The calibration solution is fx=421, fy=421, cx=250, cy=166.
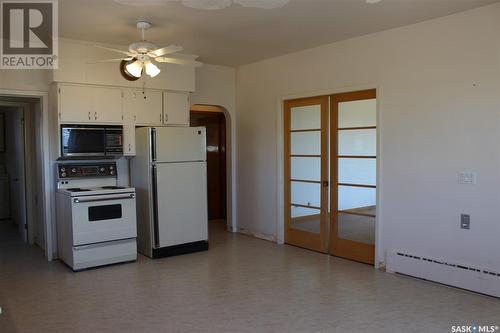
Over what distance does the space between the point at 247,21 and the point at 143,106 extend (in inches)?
76.8

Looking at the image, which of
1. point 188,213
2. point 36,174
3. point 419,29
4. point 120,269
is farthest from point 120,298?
point 419,29

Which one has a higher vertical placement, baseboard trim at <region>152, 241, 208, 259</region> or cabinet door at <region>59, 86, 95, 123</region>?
cabinet door at <region>59, 86, 95, 123</region>

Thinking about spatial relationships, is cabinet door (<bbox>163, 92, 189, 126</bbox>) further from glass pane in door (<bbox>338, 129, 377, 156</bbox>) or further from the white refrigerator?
glass pane in door (<bbox>338, 129, 377, 156</bbox>)

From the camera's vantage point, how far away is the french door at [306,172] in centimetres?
557

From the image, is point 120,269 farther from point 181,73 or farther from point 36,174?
point 181,73

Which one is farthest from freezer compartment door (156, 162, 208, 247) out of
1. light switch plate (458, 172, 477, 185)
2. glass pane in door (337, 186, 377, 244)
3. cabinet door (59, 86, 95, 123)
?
light switch plate (458, 172, 477, 185)

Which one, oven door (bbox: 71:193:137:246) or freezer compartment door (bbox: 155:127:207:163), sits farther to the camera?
freezer compartment door (bbox: 155:127:207:163)

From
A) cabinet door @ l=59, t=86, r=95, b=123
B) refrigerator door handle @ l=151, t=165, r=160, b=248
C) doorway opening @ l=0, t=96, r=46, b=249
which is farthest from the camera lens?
doorway opening @ l=0, t=96, r=46, b=249

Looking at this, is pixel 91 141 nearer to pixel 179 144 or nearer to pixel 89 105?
pixel 89 105

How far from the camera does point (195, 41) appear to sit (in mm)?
5172

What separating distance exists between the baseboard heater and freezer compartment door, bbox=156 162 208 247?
2483 millimetres

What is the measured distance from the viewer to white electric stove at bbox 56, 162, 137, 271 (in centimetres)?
483

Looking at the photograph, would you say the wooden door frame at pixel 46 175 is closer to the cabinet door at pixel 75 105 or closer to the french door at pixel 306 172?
the cabinet door at pixel 75 105

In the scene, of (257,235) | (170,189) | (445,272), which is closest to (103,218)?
(170,189)
